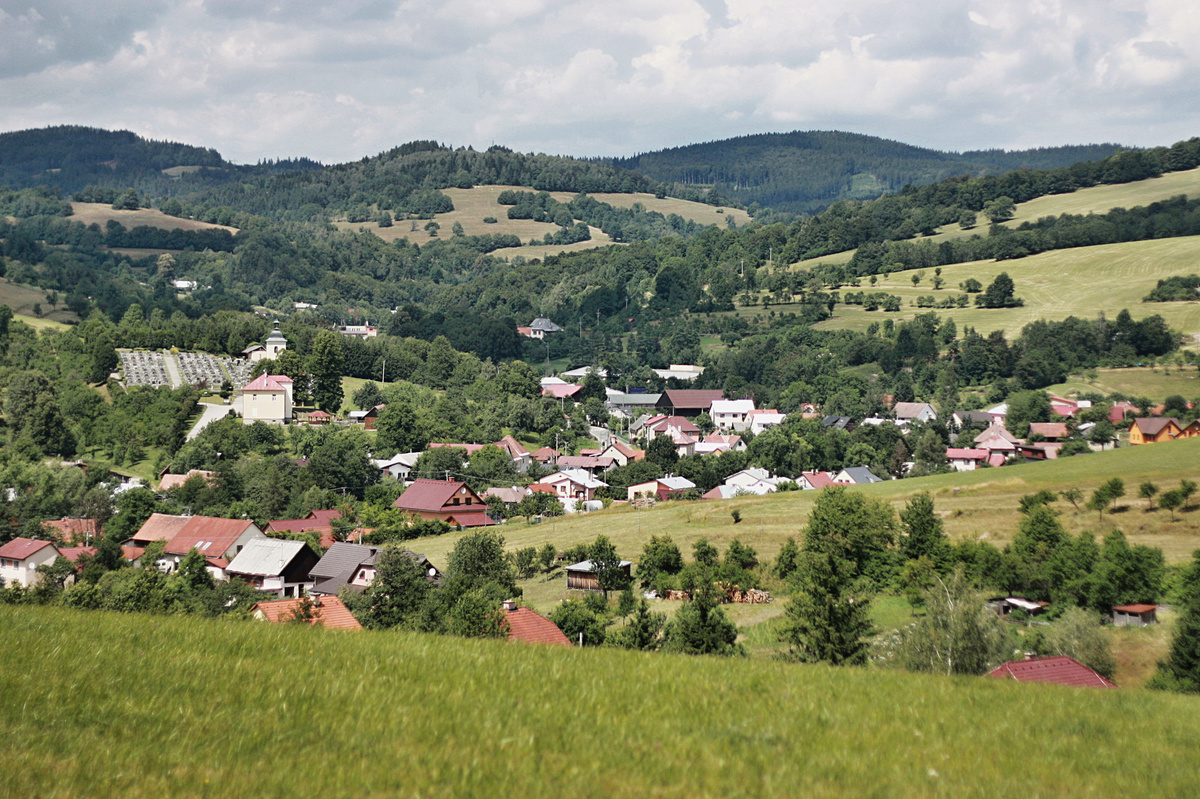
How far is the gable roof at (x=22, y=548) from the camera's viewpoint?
163ft

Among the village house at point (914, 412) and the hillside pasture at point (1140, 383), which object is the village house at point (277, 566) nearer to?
the village house at point (914, 412)

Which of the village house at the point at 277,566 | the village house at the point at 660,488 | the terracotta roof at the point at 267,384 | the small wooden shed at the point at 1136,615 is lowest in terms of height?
the village house at the point at 660,488

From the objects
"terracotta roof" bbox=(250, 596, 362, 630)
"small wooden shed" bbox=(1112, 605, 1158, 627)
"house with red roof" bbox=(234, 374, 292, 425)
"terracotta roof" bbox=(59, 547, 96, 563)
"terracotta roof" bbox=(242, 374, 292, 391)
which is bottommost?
"terracotta roof" bbox=(59, 547, 96, 563)

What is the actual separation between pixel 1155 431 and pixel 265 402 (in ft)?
252

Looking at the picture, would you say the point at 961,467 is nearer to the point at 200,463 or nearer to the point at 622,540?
the point at 622,540

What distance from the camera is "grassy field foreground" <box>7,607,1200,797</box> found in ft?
17.3

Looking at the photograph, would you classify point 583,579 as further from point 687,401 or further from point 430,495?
point 687,401

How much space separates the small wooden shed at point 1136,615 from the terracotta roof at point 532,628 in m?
18.6

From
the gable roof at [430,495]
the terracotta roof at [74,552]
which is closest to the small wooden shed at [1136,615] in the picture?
the gable roof at [430,495]

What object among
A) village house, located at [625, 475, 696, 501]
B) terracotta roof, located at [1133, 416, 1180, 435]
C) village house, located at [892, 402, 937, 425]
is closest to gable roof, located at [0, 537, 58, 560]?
village house, located at [625, 475, 696, 501]

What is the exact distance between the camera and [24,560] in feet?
163

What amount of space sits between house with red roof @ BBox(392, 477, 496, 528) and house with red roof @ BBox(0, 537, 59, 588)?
2192 centimetres

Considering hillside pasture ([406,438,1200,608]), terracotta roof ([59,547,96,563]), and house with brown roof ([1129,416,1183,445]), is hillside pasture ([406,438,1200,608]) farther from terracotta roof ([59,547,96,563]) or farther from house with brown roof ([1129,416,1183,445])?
terracotta roof ([59,547,96,563])

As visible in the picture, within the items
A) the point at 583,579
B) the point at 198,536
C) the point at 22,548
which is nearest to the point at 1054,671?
the point at 583,579
